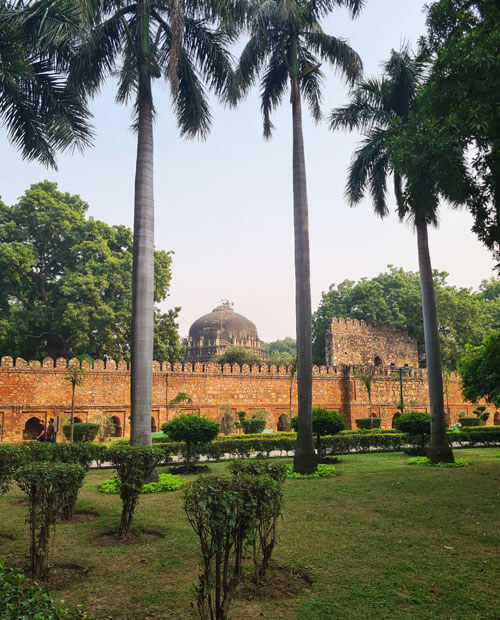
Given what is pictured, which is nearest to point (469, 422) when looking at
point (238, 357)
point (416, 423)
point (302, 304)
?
point (238, 357)

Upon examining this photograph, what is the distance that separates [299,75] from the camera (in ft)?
37.2

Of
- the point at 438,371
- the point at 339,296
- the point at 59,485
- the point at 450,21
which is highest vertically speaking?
the point at 339,296

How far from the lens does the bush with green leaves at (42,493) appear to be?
4.15m

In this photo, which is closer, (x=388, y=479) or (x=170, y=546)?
(x=170, y=546)

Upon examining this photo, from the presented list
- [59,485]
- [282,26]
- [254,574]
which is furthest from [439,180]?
[282,26]

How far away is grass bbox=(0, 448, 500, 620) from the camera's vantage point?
366 centimetres

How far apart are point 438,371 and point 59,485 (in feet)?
31.9

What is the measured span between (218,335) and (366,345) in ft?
44.0

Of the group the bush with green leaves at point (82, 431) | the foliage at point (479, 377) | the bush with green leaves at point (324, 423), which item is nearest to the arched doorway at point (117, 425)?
the bush with green leaves at point (82, 431)

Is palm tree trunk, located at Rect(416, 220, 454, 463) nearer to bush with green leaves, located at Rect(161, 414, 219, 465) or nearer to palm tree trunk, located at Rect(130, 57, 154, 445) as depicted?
bush with green leaves, located at Rect(161, 414, 219, 465)

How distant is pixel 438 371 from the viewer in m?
11.9

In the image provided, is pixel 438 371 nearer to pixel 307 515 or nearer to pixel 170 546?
pixel 307 515

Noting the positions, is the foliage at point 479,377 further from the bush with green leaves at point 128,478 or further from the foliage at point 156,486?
the bush with green leaves at point 128,478

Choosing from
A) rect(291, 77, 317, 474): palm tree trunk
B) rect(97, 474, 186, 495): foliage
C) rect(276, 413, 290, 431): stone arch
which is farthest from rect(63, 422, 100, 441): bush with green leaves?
rect(276, 413, 290, 431): stone arch
